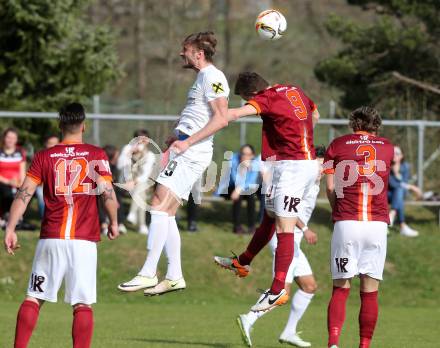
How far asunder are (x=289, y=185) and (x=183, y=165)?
111 centimetres

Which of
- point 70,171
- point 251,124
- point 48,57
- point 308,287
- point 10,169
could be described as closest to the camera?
point 70,171

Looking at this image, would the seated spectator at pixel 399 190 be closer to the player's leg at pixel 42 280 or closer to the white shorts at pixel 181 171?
the white shorts at pixel 181 171

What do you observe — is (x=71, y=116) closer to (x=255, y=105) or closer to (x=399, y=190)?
(x=255, y=105)

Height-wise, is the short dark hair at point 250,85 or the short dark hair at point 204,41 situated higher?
the short dark hair at point 204,41

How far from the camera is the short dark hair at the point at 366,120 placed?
10289 mm

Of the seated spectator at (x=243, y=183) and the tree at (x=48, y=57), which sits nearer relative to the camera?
the seated spectator at (x=243, y=183)

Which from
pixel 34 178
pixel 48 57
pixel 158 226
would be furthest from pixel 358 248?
pixel 48 57

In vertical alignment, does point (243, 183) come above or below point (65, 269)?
above

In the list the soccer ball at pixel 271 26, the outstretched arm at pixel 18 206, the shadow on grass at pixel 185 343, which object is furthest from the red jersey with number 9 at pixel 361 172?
the outstretched arm at pixel 18 206

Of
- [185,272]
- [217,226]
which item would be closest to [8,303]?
[185,272]

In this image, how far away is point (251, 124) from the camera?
21.7 metres

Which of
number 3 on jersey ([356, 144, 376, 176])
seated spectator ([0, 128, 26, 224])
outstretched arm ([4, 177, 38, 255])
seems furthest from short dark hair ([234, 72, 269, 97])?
seated spectator ([0, 128, 26, 224])

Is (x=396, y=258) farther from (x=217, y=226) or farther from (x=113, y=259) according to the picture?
(x=113, y=259)

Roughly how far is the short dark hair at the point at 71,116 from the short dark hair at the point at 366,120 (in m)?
2.99
